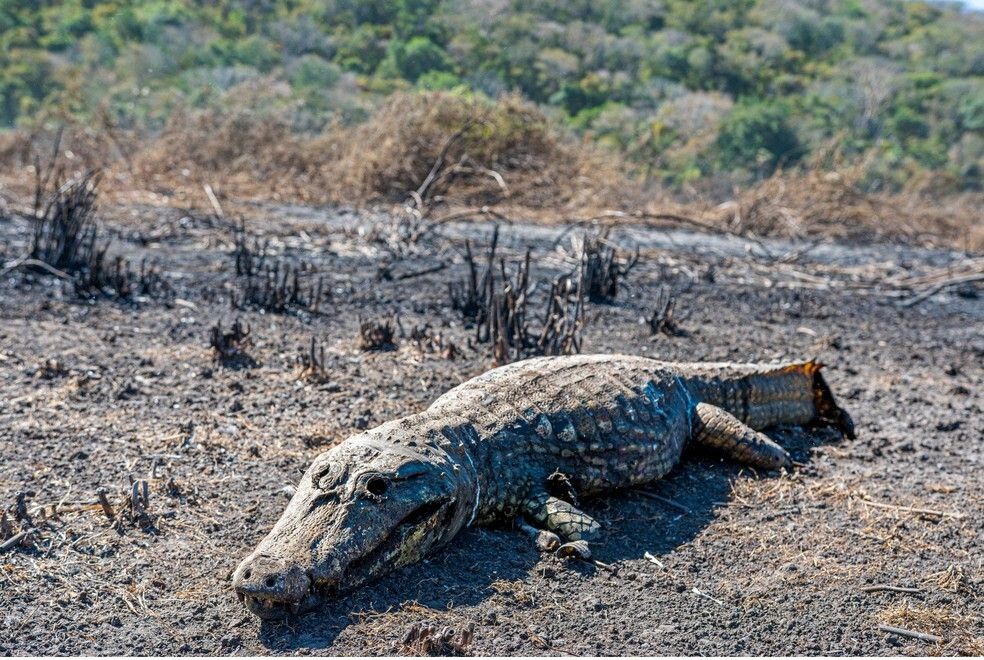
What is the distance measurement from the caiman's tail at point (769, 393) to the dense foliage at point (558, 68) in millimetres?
18279

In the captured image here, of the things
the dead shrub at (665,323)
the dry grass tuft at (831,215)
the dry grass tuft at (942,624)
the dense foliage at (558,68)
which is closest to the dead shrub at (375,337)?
the dead shrub at (665,323)

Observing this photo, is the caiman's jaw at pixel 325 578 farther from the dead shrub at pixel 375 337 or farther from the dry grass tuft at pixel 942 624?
the dead shrub at pixel 375 337

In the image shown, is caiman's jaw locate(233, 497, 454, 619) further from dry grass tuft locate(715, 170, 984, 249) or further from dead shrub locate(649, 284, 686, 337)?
dry grass tuft locate(715, 170, 984, 249)

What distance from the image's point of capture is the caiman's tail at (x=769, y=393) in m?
5.05

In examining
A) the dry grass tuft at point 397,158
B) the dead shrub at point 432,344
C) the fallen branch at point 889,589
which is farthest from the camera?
the dry grass tuft at point 397,158

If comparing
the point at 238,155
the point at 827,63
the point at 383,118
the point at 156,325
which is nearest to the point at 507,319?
the point at 156,325

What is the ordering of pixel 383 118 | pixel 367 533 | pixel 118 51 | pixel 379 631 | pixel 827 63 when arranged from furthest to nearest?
pixel 827 63
pixel 118 51
pixel 383 118
pixel 367 533
pixel 379 631

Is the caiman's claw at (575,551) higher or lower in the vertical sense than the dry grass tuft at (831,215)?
higher

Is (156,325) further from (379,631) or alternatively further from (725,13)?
(725,13)

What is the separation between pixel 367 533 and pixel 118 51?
3247cm

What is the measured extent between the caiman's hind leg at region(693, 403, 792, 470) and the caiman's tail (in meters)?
0.24

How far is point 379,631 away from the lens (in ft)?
9.96

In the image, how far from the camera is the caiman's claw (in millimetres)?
3615

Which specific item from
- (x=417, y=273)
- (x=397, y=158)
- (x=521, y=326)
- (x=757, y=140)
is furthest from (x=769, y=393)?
(x=757, y=140)
